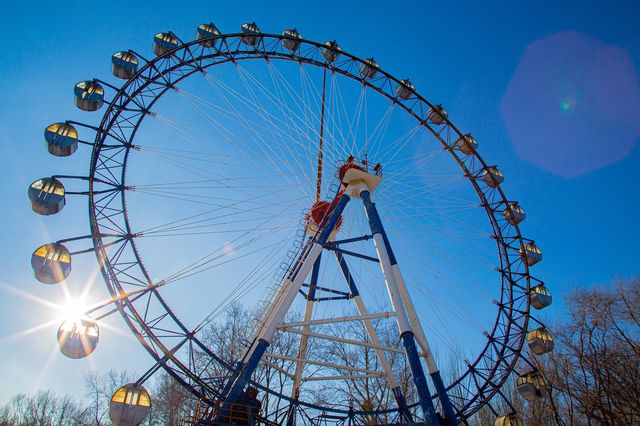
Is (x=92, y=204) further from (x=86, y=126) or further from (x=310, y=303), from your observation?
(x=310, y=303)

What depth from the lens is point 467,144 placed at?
1755 cm

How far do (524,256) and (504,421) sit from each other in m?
7.45

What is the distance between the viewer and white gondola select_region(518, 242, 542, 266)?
17.2 metres

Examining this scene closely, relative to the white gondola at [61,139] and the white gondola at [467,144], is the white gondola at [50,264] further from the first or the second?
the white gondola at [467,144]

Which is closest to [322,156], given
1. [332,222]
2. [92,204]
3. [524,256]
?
[332,222]

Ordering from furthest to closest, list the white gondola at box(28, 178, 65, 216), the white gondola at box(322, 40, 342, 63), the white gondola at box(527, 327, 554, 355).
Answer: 1. the white gondola at box(322, 40, 342, 63)
2. the white gondola at box(527, 327, 554, 355)
3. the white gondola at box(28, 178, 65, 216)

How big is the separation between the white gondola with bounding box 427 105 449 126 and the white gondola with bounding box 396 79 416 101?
1222 millimetres

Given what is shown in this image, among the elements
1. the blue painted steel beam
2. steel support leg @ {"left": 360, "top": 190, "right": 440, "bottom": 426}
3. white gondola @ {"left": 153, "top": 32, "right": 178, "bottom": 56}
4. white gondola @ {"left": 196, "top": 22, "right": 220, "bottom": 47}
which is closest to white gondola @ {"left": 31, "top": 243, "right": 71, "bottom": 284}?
white gondola @ {"left": 153, "top": 32, "right": 178, "bottom": 56}

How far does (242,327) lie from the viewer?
82.8ft

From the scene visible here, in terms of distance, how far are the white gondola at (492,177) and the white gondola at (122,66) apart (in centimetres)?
1528

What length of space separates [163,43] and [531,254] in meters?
18.1

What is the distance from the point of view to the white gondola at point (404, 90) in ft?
57.1

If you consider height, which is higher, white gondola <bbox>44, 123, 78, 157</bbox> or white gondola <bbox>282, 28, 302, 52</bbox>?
white gondola <bbox>282, 28, 302, 52</bbox>

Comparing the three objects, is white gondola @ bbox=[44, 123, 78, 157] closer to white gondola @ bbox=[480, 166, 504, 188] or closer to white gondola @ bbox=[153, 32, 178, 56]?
white gondola @ bbox=[153, 32, 178, 56]
